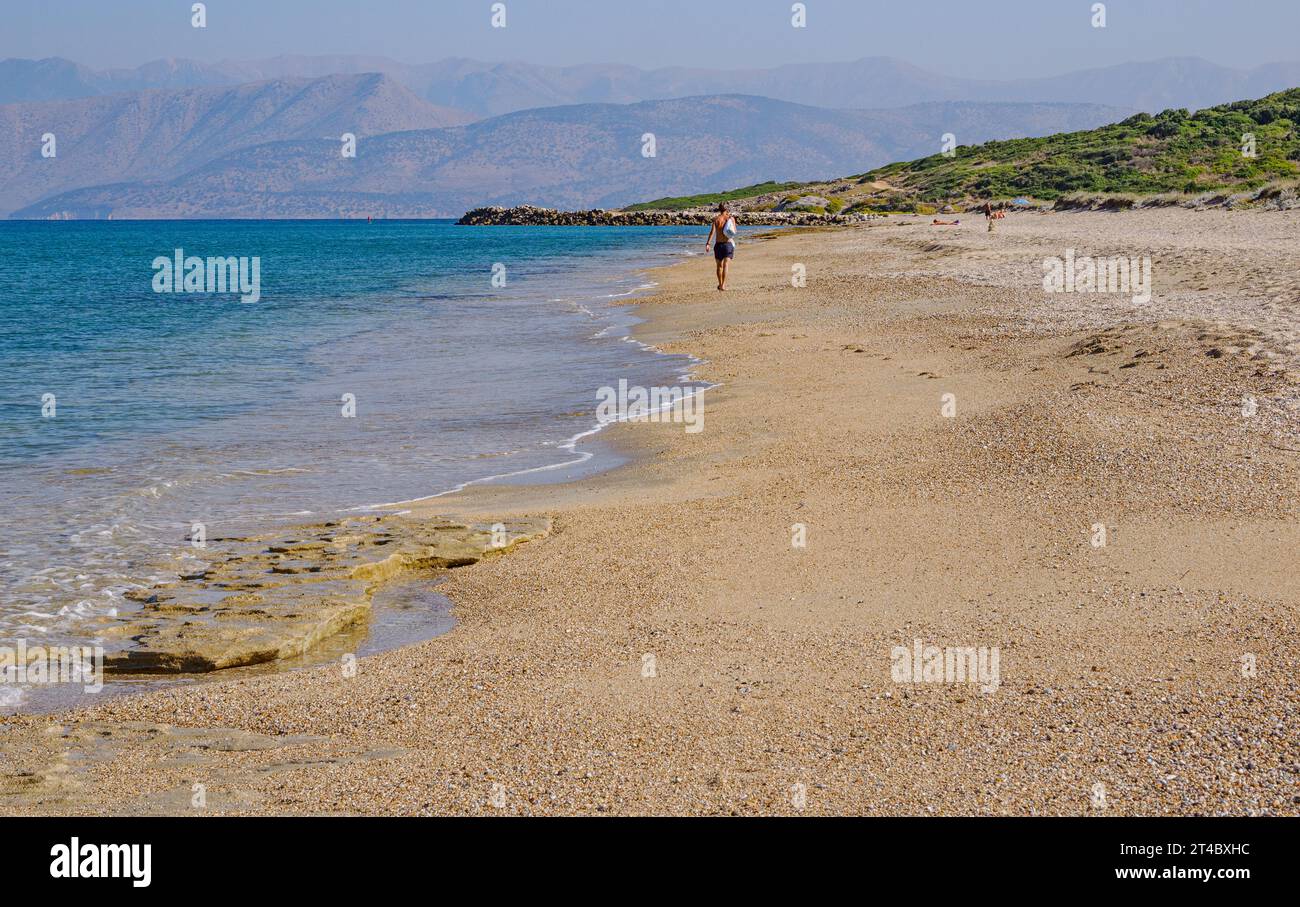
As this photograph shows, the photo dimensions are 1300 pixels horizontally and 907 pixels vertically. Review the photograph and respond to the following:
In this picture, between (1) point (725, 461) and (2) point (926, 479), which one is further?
(1) point (725, 461)

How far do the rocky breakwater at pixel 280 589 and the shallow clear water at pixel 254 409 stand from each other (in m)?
0.59

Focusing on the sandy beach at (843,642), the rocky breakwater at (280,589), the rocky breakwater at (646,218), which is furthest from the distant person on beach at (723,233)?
the rocky breakwater at (646,218)

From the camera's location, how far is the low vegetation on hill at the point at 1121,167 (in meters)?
64.2

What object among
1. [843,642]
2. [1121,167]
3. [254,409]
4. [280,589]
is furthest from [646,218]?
[843,642]

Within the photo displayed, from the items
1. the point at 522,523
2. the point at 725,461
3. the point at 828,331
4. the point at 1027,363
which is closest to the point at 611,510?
the point at 522,523

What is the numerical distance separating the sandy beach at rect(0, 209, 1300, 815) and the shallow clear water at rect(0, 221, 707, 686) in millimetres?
2348

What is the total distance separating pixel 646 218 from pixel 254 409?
112m

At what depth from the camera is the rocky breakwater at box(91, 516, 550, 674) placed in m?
9.24

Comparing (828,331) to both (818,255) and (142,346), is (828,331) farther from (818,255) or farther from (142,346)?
(818,255)

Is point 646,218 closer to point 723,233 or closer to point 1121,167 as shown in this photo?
point 1121,167

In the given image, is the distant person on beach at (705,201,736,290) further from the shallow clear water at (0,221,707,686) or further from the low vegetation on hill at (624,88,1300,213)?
the low vegetation on hill at (624,88,1300,213)

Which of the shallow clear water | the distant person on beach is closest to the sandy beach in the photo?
the shallow clear water

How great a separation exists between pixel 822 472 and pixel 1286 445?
4.92m

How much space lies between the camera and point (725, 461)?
1530 centimetres
